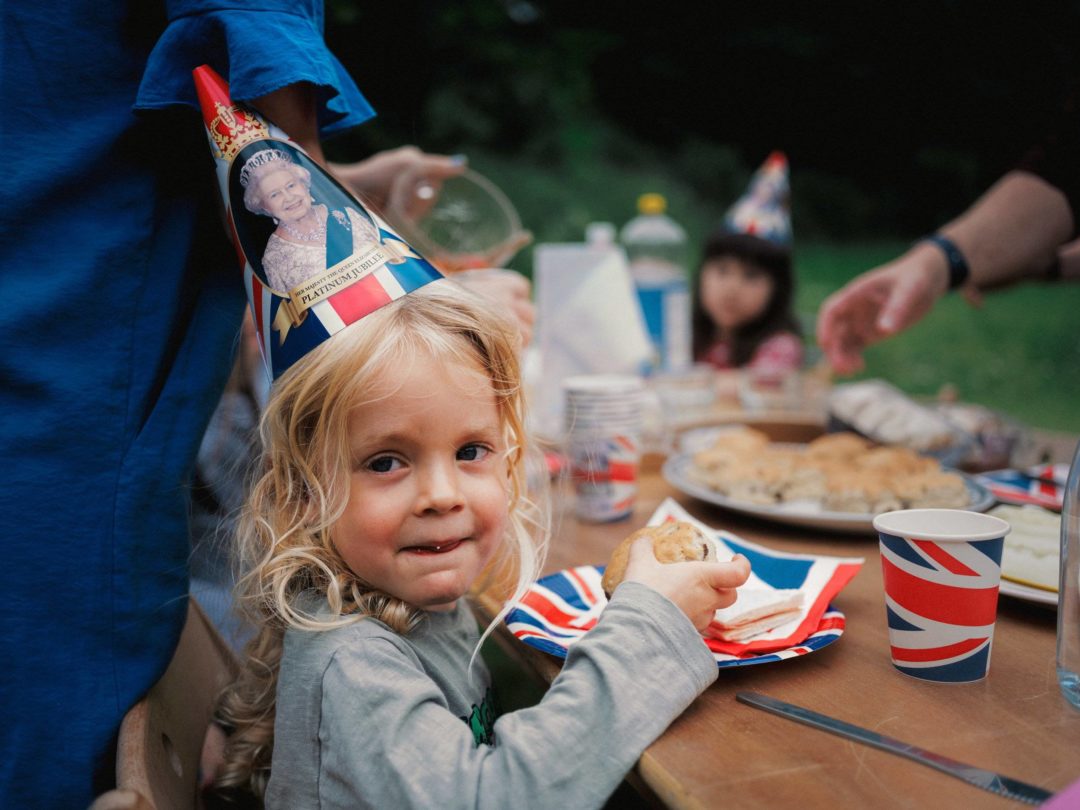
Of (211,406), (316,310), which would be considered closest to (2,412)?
(211,406)

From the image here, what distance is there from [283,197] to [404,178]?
2.85ft

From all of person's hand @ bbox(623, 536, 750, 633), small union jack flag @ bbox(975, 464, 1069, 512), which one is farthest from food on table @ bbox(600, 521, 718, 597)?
small union jack flag @ bbox(975, 464, 1069, 512)

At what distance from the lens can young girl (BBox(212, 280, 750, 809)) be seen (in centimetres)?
81

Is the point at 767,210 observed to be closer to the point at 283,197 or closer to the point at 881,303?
the point at 881,303

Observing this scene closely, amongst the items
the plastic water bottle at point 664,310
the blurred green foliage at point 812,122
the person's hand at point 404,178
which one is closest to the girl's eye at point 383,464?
the person's hand at point 404,178

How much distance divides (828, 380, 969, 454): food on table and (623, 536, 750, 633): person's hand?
1.04 m

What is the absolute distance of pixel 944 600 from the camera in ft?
2.98

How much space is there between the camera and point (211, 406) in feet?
3.69

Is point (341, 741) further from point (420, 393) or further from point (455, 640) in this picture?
point (420, 393)

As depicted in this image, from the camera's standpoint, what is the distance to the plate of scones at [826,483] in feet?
4.65

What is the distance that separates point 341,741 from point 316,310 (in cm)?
47

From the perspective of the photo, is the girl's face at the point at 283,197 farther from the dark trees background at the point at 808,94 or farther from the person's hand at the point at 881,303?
the dark trees background at the point at 808,94

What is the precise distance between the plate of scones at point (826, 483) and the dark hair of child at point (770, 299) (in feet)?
8.06

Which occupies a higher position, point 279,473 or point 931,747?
point 279,473
